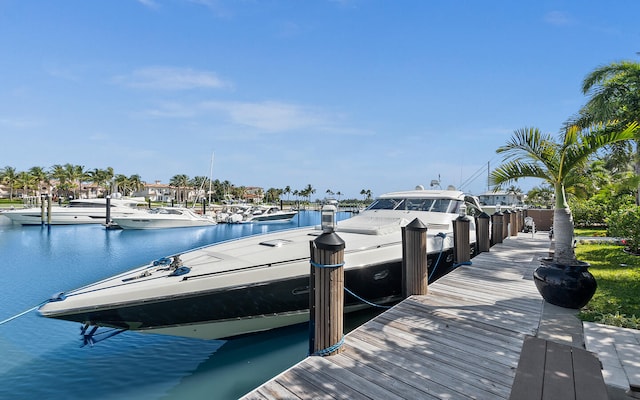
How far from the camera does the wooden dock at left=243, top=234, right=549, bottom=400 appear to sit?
2.89m

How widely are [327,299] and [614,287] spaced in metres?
6.72

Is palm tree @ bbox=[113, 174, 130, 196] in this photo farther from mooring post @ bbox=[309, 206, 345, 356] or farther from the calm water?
mooring post @ bbox=[309, 206, 345, 356]

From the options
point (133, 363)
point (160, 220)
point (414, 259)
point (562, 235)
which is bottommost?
point (133, 363)

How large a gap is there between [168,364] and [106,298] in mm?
1839

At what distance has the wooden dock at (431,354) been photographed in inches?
114

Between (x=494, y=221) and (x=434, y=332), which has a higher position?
(x=494, y=221)

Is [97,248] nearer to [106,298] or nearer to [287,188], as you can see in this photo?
[106,298]

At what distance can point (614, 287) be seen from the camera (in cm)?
652

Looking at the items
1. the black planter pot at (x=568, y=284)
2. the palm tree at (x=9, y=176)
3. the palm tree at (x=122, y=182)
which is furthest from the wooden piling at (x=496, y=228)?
the palm tree at (x=9, y=176)

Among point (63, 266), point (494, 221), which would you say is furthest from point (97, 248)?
point (494, 221)

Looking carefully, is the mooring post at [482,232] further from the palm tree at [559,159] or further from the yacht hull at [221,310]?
the yacht hull at [221,310]

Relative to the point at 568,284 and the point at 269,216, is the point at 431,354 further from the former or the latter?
the point at 269,216

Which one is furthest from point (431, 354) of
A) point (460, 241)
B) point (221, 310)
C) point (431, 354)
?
point (460, 241)

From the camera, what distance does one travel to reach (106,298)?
4836 mm
